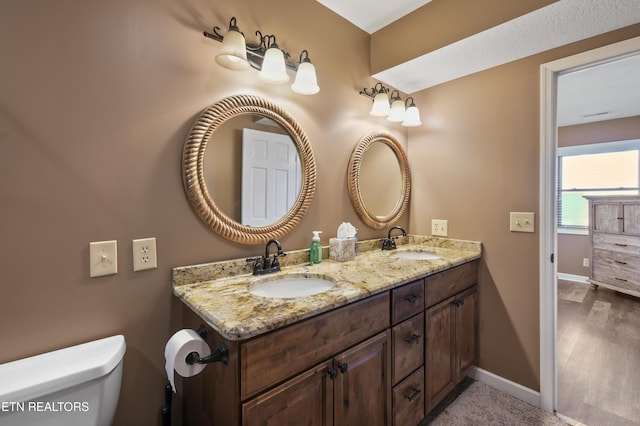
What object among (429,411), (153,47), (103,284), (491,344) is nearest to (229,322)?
(103,284)

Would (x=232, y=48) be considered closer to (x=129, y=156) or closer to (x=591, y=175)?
(x=129, y=156)

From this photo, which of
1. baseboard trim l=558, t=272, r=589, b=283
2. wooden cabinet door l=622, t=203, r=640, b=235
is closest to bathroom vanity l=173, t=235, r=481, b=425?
wooden cabinet door l=622, t=203, r=640, b=235

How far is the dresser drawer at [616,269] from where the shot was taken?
325 cm

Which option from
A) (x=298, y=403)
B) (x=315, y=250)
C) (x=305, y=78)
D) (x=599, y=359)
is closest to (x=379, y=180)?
(x=315, y=250)

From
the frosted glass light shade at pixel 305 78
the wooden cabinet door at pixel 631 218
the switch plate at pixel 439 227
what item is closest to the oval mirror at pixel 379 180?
the switch plate at pixel 439 227

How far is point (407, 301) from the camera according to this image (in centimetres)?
133

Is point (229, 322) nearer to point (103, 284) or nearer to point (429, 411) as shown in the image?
point (103, 284)

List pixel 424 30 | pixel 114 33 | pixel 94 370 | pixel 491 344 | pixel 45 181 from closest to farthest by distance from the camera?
1. pixel 94 370
2. pixel 45 181
3. pixel 114 33
4. pixel 424 30
5. pixel 491 344

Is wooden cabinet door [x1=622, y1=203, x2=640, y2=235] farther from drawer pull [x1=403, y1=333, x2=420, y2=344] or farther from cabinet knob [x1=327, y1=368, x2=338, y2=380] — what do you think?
cabinet knob [x1=327, y1=368, x2=338, y2=380]

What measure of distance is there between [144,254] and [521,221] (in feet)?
6.68

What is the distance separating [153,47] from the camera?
1.12 metres

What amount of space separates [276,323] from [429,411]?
1.20m

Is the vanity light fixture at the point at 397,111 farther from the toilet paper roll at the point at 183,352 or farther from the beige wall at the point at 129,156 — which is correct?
the toilet paper roll at the point at 183,352

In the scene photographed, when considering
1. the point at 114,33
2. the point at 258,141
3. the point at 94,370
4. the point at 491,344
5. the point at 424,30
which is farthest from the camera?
the point at 491,344
